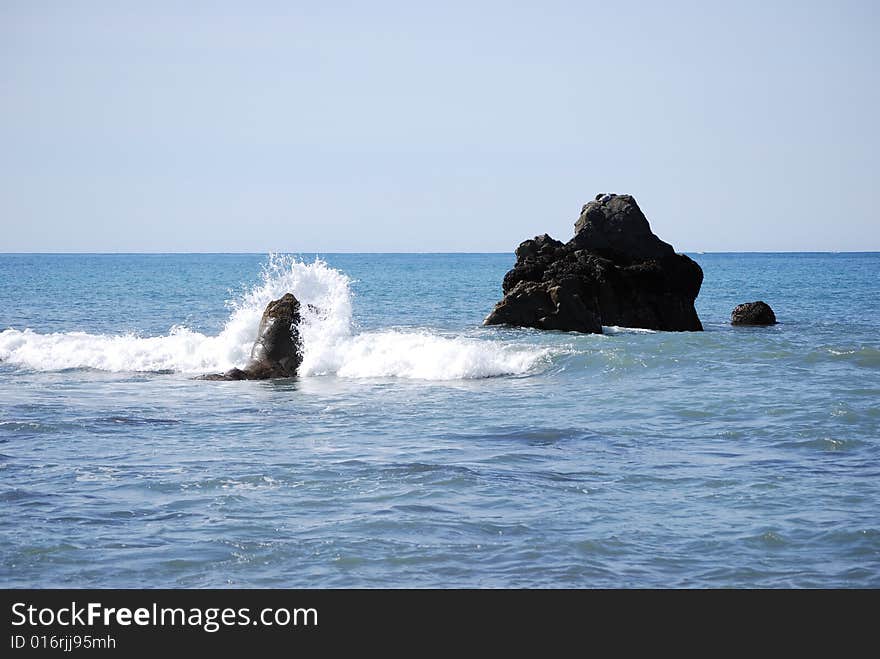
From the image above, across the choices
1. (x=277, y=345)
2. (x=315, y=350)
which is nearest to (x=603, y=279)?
(x=315, y=350)

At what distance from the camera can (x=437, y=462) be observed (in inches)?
431

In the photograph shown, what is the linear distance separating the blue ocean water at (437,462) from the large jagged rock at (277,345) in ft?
1.30

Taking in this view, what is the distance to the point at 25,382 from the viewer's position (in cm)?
1875

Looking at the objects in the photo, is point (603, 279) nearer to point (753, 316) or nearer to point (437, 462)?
point (753, 316)

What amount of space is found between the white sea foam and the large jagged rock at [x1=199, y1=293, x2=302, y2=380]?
302 mm

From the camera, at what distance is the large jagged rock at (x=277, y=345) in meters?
19.2

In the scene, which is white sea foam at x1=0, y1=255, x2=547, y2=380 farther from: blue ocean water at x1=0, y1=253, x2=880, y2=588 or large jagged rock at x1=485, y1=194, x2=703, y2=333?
large jagged rock at x1=485, y1=194, x2=703, y2=333

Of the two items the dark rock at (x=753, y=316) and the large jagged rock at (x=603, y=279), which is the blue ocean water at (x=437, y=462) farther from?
the dark rock at (x=753, y=316)

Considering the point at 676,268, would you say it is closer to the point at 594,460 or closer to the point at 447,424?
the point at 447,424

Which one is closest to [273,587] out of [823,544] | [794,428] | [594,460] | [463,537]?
[463,537]

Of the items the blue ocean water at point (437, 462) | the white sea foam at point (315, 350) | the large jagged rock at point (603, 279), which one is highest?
the large jagged rock at point (603, 279)

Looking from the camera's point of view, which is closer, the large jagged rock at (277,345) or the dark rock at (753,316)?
the large jagged rock at (277,345)

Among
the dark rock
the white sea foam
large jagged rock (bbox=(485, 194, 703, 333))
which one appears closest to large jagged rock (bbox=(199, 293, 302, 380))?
the white sea foam

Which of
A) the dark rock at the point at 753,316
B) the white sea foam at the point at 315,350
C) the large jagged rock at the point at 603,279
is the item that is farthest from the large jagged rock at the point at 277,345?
the dark rock at the point at 753,316
